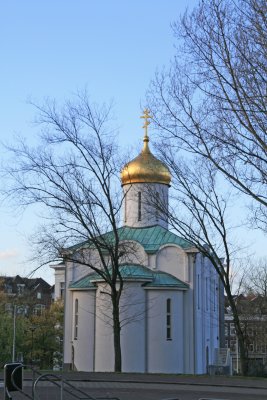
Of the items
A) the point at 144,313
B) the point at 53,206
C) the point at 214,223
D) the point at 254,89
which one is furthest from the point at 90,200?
the point at 254,89

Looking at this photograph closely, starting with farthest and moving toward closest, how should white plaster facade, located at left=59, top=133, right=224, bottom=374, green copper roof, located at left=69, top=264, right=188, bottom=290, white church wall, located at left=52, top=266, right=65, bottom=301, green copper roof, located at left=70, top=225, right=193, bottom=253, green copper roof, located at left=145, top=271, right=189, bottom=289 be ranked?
1. white church wall, located at left=52, top=266, right=65, bottom=301
2. green copper roof, located at left=70, top=225, right=193, bottom=253
3. green copper roof, located at left=145, top=271, right=189, bottom=289
4. green copper roof, located at left=69, top=264, right=188, bottom=290
5. white plaster facade, located at left=59, top=133, right=224, bottom=374

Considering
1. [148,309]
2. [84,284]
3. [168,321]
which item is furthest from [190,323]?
[84,284]

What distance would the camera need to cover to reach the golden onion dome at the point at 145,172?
3631 centimetres

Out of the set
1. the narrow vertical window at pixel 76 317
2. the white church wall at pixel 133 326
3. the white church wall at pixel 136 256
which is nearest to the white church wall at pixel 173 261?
the white church wall at pixel 136 256

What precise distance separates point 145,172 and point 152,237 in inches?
148

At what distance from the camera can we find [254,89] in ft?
48.4

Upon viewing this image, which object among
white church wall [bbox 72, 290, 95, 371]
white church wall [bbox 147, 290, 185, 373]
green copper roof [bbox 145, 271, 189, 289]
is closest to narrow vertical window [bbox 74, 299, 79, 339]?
white church wall [bbox 72, 290, 95, 371]

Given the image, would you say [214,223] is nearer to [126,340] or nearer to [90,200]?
[90,200]

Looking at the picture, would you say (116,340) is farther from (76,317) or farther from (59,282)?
(59,282)

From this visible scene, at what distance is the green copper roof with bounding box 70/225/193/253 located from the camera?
→ 117ft

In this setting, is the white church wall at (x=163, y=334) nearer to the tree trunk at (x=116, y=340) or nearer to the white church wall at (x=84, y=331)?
the white church wall at (x=84, y=331)

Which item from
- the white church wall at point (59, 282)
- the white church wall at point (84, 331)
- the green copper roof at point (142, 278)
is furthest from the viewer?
the white church wall at point (59, 282)

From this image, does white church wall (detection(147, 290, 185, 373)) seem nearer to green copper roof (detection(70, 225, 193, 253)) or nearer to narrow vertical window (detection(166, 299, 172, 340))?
narrow vertical window (detection(166, 299, 172, 340))

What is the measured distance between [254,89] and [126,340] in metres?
20.6
